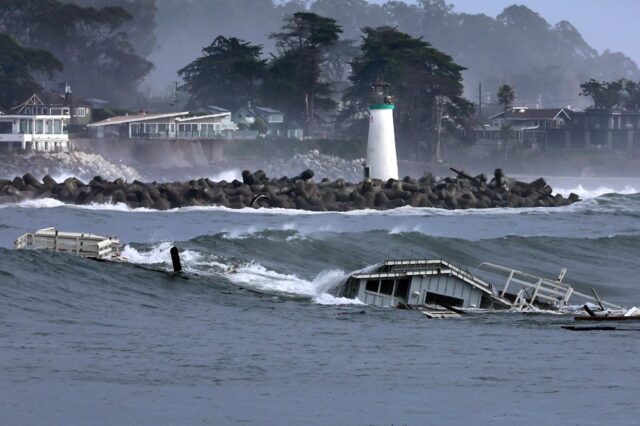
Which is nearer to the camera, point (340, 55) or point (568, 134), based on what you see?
point (568, 134)

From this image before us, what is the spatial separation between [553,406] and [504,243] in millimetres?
25007

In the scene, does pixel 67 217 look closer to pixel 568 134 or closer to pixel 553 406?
pixel 553 406

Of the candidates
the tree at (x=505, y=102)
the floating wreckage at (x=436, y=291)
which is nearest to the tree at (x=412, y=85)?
the tree at (x=505, y=102)

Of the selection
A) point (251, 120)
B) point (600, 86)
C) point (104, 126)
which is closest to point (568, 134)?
point (600, 86)

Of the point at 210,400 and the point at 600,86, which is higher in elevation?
the point at 600,86

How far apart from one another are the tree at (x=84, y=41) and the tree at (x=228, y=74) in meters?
15.3

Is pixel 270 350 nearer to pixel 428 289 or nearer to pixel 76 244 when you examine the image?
pixel 428 289

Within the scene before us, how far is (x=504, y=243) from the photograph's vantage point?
4441cm

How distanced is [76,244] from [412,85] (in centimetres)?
7747

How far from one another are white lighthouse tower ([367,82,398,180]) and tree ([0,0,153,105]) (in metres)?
70.8

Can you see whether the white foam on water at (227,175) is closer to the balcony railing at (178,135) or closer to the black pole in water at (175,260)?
the balcony railing at (178,135)

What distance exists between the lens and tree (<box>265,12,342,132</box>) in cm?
11081

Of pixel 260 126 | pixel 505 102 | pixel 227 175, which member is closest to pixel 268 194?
pixel 227 175

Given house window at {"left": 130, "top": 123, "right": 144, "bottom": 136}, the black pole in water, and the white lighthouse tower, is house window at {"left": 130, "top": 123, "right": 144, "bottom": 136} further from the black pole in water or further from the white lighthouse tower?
the black pole in water
